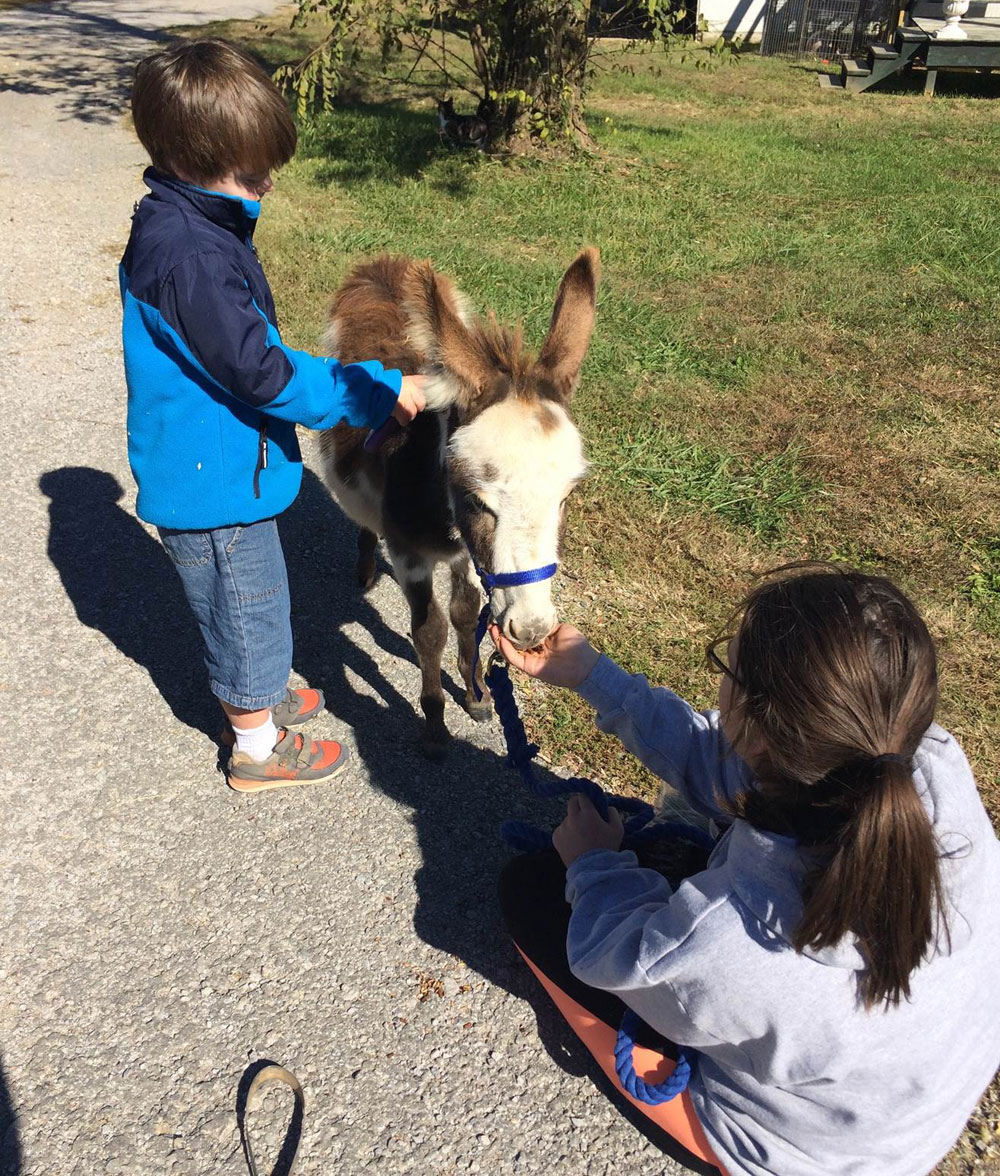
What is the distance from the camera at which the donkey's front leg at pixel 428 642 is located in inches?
128

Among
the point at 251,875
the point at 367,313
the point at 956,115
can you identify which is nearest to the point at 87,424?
the point at 367,313

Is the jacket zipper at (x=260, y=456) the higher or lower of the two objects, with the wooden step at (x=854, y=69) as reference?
lower

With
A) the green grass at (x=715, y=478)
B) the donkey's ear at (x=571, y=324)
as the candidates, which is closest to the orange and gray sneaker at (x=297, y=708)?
the donkey's ear at (x=571, y=324)

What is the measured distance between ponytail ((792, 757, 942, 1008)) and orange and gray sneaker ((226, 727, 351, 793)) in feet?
6.59

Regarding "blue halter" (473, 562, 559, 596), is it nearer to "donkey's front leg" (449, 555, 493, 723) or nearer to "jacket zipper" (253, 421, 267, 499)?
"jacket zipper" (253, 421, 267, 499)

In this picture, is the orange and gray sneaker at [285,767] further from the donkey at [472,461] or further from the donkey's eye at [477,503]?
the donkey's eye at [477,503]

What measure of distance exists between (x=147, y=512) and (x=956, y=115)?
1324 cm

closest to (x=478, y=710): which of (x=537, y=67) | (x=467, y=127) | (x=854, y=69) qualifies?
(x=537, y=67)

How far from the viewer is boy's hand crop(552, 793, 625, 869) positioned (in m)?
2.15

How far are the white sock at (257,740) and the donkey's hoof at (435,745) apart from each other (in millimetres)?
573

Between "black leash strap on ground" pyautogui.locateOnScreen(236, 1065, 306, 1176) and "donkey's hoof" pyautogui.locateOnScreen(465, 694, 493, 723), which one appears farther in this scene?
"donkey's hoof" pyautogui.locateOnScreen(465, 694, 493, 723)

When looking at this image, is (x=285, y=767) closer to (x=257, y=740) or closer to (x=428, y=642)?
(x=257, y=740)

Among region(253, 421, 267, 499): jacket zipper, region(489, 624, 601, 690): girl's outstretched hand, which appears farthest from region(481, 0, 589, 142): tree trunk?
region(489, 624, 601, 690): girl's outstretched hand

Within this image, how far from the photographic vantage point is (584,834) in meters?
2.16
